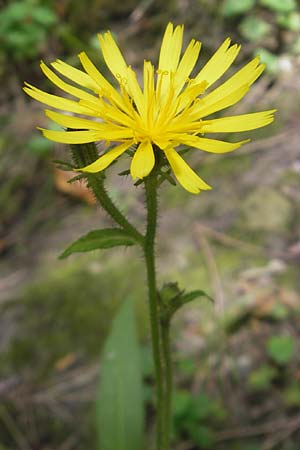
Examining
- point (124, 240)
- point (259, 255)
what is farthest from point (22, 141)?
point (124, 240)

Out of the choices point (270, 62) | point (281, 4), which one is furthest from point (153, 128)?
point (281, 4)

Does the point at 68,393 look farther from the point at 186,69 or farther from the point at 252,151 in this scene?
the point at 252,151

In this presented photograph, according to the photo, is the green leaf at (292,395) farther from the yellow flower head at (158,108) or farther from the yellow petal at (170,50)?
Result: the yellow petal at (170,50)

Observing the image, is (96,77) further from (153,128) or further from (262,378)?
(262,378)

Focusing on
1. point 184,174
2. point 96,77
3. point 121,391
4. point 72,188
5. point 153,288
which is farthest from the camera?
point 72,188

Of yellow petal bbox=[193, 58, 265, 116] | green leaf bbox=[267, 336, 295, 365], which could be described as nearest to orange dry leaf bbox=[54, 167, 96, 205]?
green leaf bbox=[267, 336, 295, 365]

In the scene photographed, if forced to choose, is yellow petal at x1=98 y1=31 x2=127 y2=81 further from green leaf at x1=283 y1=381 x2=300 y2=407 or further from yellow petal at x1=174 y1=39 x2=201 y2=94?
green leaf at x1=283 y1=381 x2=300 y2=407
